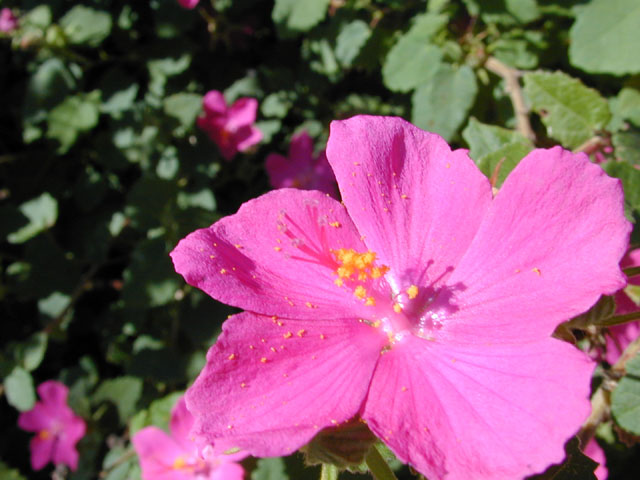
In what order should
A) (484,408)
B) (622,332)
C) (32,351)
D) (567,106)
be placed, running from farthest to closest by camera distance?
1. (32,351)
2. (567,106)
3. (622,332)
4. (484,408)

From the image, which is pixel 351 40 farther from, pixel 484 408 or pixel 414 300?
pixel 484 408

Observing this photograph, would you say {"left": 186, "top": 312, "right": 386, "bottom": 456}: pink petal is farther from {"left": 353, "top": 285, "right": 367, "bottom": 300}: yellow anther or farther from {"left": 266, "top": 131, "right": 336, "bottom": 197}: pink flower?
{"left": 266, "top": 131, "right": 336, "bottom": 197}: pink flower

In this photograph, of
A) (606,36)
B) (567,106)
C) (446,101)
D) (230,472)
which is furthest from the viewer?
(230,472)

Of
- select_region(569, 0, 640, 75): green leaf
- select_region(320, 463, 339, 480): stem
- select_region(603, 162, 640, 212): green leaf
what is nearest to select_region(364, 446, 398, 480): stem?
select_region(320, 463, 339, 480): stem

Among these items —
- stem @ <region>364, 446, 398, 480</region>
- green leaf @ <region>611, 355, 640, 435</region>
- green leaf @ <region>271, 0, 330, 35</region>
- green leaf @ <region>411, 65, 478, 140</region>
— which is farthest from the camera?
green leaf @ <region>271, 0, 330, 35</region>

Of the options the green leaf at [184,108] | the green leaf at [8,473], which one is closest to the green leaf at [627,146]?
the green leaf at [184,108]

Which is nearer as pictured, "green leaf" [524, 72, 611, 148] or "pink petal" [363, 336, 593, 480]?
"pink petal" [363, 336, 593, 480]

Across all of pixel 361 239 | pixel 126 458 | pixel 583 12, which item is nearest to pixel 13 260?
pixel 126 458

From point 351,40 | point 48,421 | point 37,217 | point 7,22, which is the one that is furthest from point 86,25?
point 48,421

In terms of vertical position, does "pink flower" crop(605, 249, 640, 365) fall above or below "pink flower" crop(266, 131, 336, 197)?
above
